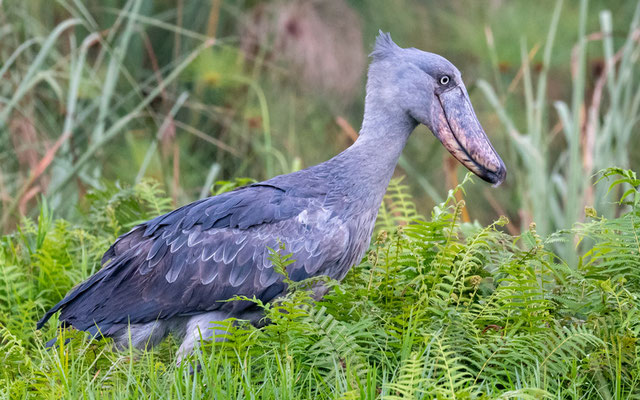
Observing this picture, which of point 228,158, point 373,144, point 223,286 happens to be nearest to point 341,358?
point 223,286

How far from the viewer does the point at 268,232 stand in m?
3.70

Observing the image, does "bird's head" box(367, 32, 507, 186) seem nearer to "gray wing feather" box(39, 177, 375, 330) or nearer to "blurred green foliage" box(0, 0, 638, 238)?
"gray wing feather" box(39, 177, 375, 330)

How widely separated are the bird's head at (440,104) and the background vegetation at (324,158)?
0.96 ft

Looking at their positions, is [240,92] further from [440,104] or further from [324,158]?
[440,104]

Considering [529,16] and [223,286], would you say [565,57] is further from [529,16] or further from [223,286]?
[223,286]

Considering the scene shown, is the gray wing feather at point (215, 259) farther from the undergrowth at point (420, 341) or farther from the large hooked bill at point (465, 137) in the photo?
the large hooked bill at point (465, 137)

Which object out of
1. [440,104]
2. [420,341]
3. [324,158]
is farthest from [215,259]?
[324,158]

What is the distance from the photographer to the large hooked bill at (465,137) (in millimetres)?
3781

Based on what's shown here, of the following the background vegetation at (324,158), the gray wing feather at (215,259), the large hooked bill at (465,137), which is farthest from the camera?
the large hooked bill at (465,137)

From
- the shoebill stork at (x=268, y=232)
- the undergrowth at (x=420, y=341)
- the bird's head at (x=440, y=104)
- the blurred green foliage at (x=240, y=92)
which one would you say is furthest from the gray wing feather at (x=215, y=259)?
the blurred green foliage at (x=240, y=92)

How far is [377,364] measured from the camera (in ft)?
11.0

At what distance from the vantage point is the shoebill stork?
12.0 ft

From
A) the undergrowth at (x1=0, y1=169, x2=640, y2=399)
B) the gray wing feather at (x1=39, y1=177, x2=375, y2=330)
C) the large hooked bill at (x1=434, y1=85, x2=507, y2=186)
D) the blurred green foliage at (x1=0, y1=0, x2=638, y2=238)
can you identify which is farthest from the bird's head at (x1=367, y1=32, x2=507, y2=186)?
the blurred green foliage at (x1=0, y1=0, x2=638, y2=238)

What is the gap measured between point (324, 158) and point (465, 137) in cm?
383
